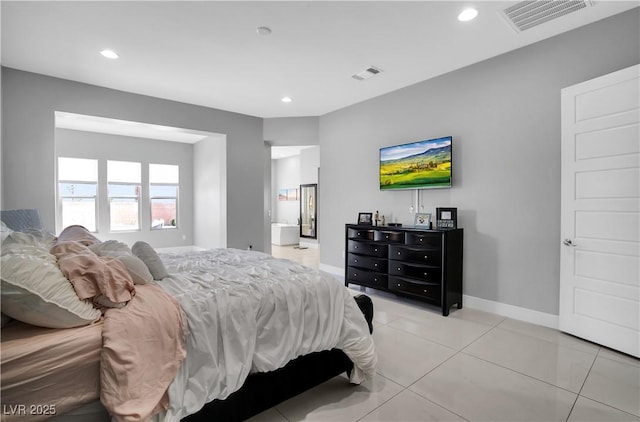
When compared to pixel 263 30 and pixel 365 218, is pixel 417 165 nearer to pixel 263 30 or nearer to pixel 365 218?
pixel 365 218

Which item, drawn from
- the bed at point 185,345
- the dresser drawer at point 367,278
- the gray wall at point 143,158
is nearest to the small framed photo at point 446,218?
the dresser drawer at point 367,278

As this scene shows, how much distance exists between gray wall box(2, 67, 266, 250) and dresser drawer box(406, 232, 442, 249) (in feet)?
→ 10.9

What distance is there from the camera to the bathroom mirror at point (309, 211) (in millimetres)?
9141

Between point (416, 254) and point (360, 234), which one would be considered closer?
point (416, 254)

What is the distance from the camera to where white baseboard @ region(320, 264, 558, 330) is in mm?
3145

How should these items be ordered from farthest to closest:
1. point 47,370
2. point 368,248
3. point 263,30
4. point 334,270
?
point 334,270 → point 368,248 → point 263,30 → point 47,370

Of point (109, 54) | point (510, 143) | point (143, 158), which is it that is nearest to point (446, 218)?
point (510, 143)

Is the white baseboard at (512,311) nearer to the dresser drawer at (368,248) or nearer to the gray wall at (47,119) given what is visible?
the dresser drawer at (368,248)

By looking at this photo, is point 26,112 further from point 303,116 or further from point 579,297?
point 579,297

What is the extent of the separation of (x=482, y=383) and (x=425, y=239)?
5.65 ft

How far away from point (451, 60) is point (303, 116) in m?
2.89

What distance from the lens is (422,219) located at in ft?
13.2

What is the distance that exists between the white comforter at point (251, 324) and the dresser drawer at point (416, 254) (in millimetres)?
1761

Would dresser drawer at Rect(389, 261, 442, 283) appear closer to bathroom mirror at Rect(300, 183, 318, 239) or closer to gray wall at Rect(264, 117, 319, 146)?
gray wall at Rect(264, 117, 319, 146)
